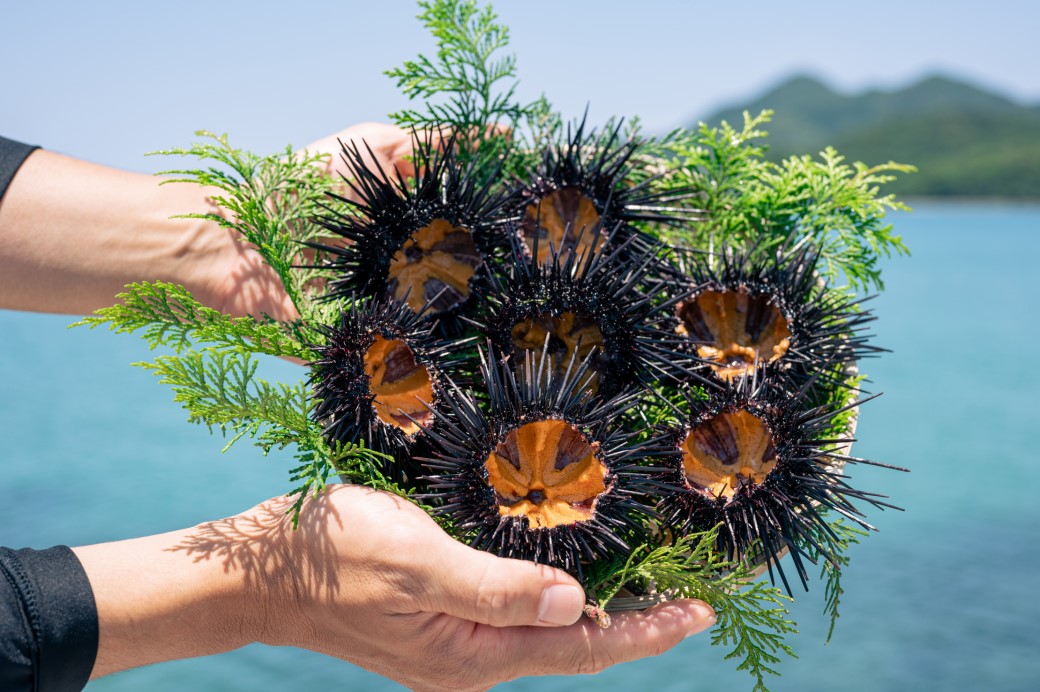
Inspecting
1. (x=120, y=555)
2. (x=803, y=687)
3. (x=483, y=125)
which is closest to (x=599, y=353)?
(x=483, y=125)

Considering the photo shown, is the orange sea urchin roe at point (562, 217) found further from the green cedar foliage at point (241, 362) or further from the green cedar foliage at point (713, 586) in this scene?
the green cedar foliage at point (713, 586)

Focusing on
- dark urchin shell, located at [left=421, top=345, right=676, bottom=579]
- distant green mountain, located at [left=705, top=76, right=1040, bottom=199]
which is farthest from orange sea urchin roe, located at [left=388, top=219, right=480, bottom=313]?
distant green mountain, located at [left=705, top=76, right=1040, bottom=199]

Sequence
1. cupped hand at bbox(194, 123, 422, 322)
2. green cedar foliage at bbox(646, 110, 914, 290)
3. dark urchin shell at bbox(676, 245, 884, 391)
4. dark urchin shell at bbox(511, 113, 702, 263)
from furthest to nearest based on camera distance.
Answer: cupped hand at bbox(194, 123, 422, 322), green cedar foliage at bbox(646, 110, 914, 290), dark urchin shell at bbox(511, 113, 702, 263), dark urchin shell at bbox(676, 245, 884, 391)

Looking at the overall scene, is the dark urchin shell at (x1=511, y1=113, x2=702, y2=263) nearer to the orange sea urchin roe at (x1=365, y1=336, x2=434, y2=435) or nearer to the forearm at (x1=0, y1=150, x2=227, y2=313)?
the orange sea urchin roe at (x1=365, y1=336, x2=434, y2=435)

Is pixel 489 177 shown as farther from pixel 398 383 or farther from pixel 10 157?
pixel 10 157

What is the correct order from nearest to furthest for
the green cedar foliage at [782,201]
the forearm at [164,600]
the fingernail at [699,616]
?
the fingernail at [699,616]
the forearm at [164,600]
the green cedar foliage at [782,201]

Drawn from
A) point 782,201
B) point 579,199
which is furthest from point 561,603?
point 782,201

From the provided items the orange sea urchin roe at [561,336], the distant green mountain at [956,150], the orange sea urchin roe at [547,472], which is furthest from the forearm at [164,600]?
the distant green mountain at [956,150]
